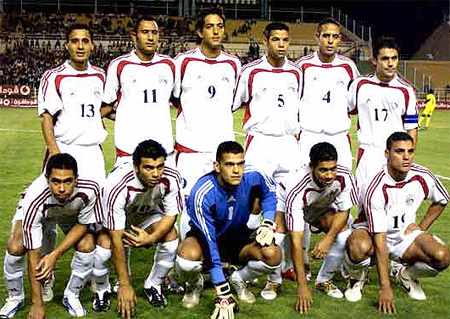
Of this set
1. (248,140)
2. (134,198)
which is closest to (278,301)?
(134,198)

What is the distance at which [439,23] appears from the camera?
40938 mm

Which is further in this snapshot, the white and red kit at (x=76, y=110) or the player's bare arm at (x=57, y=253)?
the white and red kit at (x=76, y=110)

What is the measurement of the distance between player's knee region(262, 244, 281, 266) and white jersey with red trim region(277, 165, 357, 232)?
0.21m

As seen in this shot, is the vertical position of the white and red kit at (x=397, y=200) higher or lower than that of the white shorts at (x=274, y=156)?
lower

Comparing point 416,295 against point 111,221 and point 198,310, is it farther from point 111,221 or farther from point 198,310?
point 111,221

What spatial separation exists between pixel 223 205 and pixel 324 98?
5.23 feet

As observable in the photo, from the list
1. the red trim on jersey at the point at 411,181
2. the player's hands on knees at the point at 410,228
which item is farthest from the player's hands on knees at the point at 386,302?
the red trim on jersey at the point at 411,181

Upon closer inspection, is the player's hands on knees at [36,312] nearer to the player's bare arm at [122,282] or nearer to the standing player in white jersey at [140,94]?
the player's bare arm at [122,282]

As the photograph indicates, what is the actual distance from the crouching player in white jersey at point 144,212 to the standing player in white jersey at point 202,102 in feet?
2.22

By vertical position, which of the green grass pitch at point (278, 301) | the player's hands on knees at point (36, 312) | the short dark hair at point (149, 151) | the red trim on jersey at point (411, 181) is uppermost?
the short dark hair at point (149, 151)

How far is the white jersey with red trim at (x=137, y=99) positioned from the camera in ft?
18.4

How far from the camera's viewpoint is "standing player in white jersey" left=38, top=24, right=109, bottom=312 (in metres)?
5.45

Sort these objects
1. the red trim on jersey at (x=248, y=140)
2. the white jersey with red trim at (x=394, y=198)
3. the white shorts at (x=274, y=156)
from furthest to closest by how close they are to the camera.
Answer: the red trim on jersey at (x=248, y=140) < the white shorts at (x=274, y=156) < the white jersey with red trim at (x=394, y=198)

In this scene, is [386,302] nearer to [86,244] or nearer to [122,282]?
[122,282]
